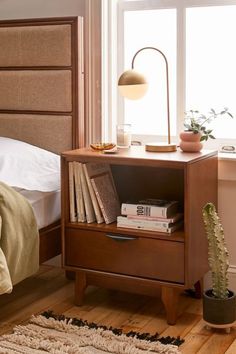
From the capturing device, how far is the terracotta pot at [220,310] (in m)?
2.74

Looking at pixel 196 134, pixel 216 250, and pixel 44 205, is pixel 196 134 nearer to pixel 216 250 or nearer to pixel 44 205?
pixel 216 250

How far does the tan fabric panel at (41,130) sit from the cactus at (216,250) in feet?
→ 3.56

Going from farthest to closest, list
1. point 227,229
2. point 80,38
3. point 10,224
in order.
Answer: point 80,38 < point 227,229 < point 10,224

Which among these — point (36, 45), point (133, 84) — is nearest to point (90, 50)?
point (36, 45)

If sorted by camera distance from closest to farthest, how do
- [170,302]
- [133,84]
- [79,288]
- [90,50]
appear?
[170,302] → [133,84] → [79,288] → [90,50]

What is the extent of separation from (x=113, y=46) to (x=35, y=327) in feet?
5.22

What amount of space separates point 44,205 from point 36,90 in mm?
812

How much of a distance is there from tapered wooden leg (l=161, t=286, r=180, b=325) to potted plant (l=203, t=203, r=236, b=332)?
0.14 metres

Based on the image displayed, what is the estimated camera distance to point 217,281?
109 inches

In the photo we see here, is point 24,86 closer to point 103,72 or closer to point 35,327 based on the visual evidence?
point 103,72

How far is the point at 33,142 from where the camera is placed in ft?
11.9

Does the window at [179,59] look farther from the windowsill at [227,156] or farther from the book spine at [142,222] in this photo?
the book spine at [142,222]

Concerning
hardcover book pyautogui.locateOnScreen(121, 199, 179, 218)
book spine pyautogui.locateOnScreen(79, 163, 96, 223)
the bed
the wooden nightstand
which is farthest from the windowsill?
the bed

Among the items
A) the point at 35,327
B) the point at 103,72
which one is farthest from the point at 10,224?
the point at 103,72
